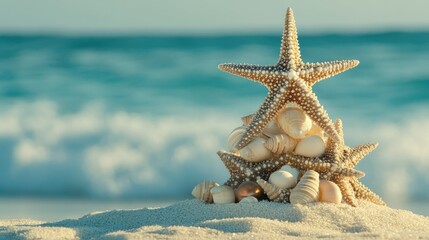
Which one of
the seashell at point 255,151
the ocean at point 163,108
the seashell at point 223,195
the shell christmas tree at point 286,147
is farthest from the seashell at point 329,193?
the ocean at point 163,108

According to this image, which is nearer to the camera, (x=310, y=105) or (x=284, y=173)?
(x=284, y=173)

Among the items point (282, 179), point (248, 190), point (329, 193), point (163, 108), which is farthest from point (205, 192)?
point (163, 108)

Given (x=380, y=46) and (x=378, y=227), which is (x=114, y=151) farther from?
(x=380, y=46)

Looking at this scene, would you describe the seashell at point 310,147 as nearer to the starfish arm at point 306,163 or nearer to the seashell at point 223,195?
the starfish arm at point 306,163

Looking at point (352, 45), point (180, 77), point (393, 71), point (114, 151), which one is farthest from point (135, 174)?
point (352, 45)

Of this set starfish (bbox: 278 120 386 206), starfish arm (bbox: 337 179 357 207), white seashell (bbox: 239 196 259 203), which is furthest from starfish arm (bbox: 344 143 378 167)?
→ white seashell (bbox: 239 196 259 203)

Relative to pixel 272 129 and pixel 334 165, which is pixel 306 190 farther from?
pixel 272 129

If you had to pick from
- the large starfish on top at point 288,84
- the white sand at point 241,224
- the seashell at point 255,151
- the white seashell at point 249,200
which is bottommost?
the white sand at point 241,224

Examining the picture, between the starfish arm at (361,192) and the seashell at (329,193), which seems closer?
the seashell at (329,193)
